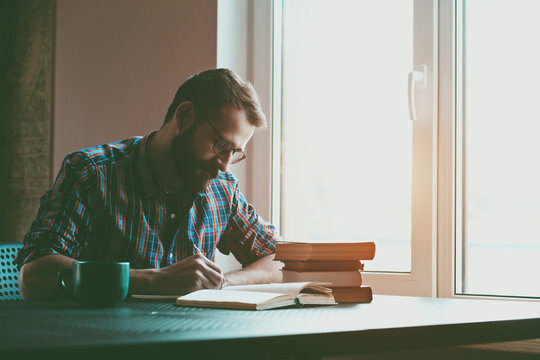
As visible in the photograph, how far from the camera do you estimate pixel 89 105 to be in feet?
8.32

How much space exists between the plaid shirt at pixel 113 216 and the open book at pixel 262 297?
36 centimetres

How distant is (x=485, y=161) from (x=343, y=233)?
551mm

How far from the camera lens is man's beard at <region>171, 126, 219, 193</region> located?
1.71 meters

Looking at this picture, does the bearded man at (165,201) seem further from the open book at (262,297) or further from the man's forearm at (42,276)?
the open book at (262,297)

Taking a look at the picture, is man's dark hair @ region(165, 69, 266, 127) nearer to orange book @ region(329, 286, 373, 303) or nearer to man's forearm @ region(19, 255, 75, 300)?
man's forearm @ region(19, 255, 75, 300)

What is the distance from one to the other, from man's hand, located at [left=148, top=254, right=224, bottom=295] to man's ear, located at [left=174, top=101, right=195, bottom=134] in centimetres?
53

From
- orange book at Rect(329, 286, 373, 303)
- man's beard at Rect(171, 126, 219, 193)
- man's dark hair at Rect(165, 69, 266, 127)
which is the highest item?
man's dark hair at Rect(165, 69, 266, 127)

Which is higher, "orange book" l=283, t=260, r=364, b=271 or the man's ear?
the man's ear

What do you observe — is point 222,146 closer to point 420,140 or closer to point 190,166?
point 190,166

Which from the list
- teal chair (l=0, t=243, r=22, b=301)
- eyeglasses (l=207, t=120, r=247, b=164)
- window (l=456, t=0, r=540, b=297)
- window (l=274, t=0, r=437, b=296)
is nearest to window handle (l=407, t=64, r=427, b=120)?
window (l=274, t=0, r=437, b=296)

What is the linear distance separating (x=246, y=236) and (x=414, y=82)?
767 mm

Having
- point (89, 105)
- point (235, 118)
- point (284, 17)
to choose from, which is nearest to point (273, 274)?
point (235, 118)

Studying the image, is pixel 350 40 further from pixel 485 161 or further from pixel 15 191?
pixel 15 191

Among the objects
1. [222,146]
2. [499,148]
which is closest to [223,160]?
[222,146]
